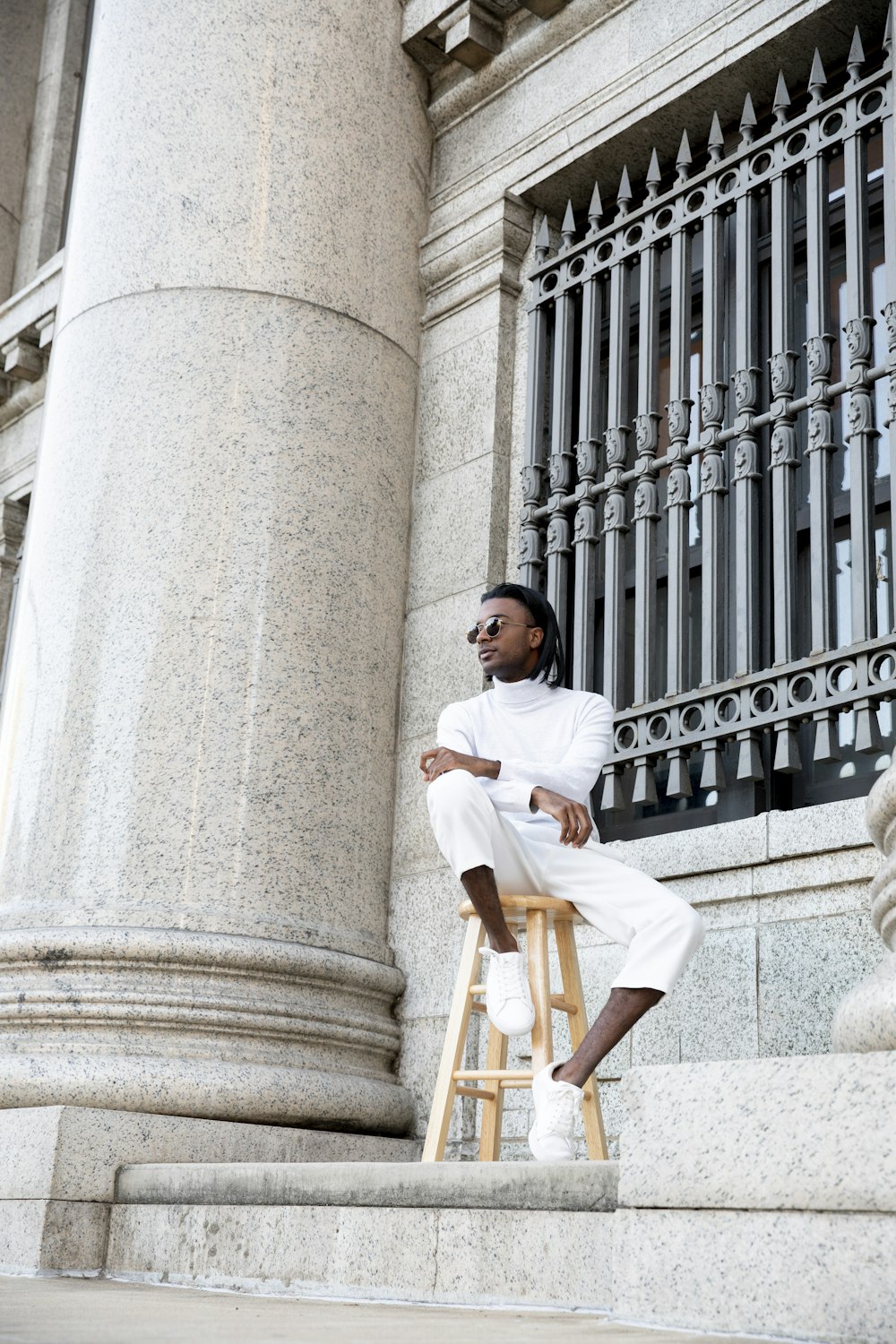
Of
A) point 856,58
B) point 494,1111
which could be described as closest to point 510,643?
point 494,1111

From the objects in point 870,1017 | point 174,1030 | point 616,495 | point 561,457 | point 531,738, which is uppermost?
point 561,457

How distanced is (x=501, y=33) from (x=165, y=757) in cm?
435

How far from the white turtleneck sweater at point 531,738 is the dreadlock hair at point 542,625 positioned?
73 millimetres

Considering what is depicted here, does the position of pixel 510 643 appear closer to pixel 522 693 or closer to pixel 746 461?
pixel 522 693

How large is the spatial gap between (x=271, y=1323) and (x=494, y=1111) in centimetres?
236

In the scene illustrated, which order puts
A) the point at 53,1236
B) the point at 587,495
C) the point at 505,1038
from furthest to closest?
the point at 587,495
the point at 505,1038
the point at 53,1236

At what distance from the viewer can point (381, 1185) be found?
4.49m

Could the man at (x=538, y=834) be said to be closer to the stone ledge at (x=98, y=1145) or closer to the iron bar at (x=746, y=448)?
the iron bar at (x=746, y=448)

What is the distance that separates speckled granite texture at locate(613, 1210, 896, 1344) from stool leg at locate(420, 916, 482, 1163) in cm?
205

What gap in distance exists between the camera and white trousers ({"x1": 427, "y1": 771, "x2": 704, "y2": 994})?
5.05m

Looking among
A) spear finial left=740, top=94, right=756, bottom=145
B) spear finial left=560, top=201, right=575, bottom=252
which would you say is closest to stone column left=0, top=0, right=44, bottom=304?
spear finial left=560, top=201, right=575, bottom=252

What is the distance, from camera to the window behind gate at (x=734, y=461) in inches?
248

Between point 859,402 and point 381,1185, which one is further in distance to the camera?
point 859,402

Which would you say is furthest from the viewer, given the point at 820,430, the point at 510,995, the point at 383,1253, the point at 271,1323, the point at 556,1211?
the point at 820,430
